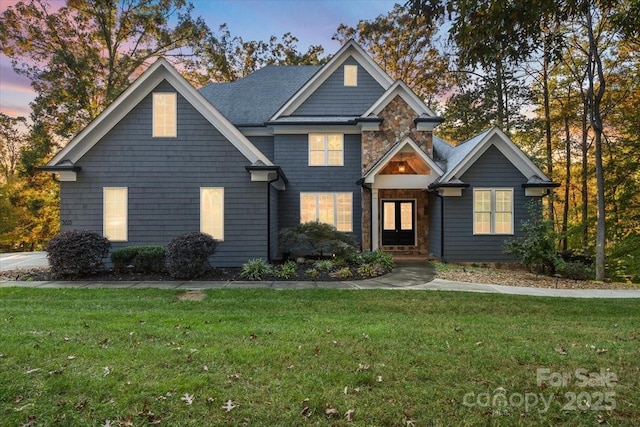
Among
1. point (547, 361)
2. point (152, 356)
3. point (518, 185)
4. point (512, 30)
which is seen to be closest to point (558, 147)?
point (518, 185)

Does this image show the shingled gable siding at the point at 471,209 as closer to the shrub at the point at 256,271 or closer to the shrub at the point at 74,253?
the shrub at the point at 256,271

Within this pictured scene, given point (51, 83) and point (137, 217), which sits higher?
point (51, 83)

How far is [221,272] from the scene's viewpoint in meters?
10.6

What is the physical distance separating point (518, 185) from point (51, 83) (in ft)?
83.4

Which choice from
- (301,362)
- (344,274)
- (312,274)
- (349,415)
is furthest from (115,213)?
(349,415)

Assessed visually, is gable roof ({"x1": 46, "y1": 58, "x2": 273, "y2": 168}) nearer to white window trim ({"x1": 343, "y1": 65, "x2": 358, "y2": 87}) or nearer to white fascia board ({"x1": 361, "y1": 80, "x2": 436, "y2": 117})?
white fascia board ({"x1": 361, "y1": 80, "x2": 436, "y2": 117})

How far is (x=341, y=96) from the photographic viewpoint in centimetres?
1577

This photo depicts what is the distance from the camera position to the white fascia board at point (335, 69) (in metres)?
15.4

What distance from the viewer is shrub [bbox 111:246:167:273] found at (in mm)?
10305

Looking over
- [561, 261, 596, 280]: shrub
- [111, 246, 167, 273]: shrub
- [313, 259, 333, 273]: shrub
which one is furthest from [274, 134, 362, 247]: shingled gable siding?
[561, 261, 596, 280]: shrub

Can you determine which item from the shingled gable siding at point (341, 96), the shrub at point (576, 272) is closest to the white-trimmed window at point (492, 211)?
the shrub at point (576, 272)

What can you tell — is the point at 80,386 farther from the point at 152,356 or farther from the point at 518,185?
the point at 518,185

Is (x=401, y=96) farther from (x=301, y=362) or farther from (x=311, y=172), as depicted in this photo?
(x=301, y=362)

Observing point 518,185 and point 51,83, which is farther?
point 51,83
